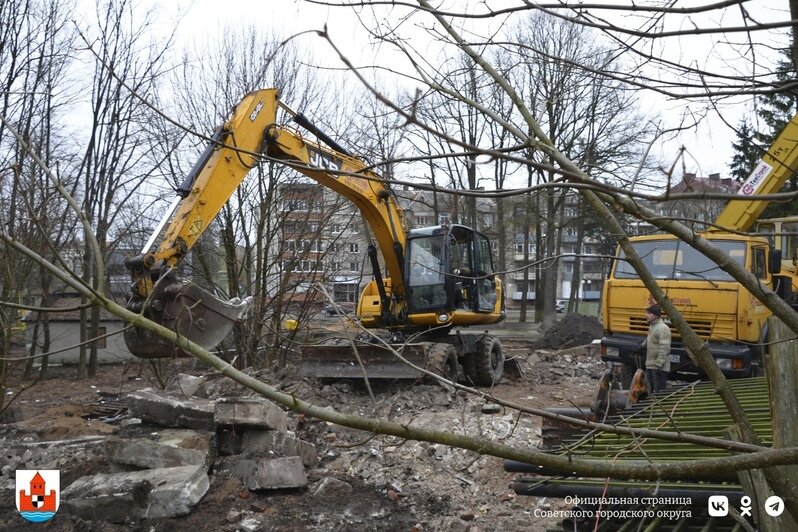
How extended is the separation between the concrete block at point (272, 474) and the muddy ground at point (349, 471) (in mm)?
106

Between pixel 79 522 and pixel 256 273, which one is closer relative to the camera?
pixel 79 522

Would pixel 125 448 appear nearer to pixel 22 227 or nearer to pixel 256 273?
pixel 22 227

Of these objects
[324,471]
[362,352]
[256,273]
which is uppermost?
[256,273]

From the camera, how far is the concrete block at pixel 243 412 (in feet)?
26.3

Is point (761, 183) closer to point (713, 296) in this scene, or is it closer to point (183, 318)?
point (713, 296)

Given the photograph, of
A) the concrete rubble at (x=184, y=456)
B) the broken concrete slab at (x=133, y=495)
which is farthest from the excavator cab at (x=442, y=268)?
the broken concrete slab at (x=133, y=495)

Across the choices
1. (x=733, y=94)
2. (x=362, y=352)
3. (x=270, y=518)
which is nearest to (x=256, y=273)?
(x=362, y=352)

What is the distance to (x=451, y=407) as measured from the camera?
1087cm

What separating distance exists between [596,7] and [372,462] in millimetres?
7189

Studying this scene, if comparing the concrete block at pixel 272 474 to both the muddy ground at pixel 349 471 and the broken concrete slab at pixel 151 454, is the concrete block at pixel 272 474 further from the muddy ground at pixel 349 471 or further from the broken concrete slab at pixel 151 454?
the broken concrete slab at pixel 151 454

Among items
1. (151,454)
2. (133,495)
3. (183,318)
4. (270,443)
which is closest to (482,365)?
(270,443)

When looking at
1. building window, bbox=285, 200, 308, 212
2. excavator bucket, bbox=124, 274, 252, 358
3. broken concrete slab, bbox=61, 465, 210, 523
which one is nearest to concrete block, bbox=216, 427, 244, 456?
broken concrete slab, bbox=61, 465, 210, 523

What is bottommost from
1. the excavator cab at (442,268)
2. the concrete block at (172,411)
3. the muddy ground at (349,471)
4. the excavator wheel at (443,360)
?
the muddy ground at (349,471)

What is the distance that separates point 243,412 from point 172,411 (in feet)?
3.44
